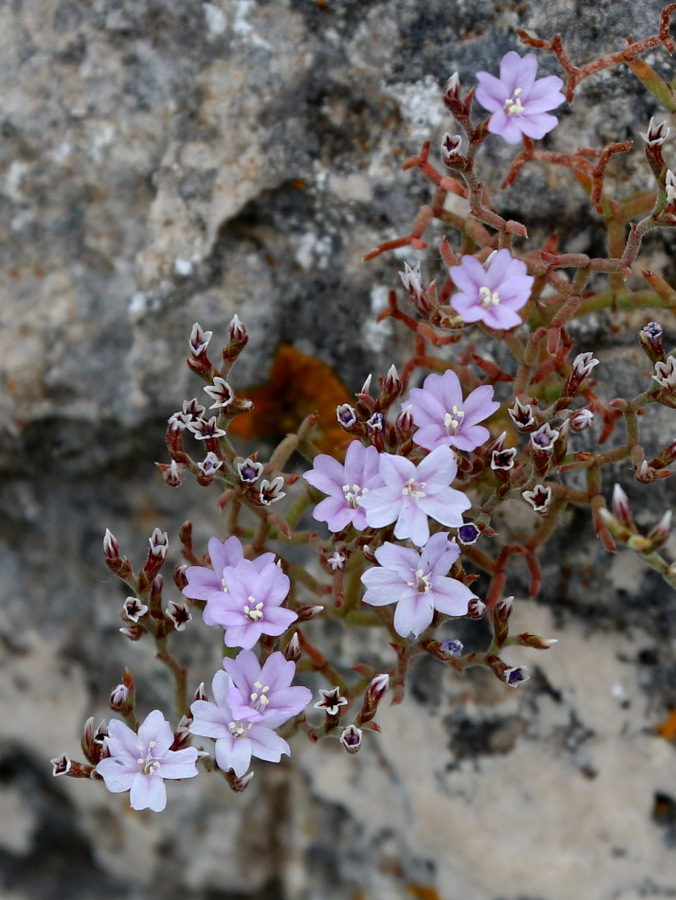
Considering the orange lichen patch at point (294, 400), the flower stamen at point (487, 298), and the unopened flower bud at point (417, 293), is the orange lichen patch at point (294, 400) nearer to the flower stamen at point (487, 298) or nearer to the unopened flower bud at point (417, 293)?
the unopened flower bud at point (417, 293)

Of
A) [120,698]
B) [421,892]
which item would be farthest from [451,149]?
[421,892]

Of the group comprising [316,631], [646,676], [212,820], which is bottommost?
[212,820]

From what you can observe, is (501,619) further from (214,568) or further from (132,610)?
(132,610)

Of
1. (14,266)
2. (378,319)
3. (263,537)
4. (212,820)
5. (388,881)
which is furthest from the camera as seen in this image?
(212,820)

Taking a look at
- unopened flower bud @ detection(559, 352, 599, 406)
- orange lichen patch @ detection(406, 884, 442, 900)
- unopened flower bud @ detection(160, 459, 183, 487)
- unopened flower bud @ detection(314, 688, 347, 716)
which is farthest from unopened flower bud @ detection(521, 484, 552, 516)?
orange lichen patch @ detection(406, 884, 442, 900)

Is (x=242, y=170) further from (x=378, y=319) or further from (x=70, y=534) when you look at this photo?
(x=70, y=534)

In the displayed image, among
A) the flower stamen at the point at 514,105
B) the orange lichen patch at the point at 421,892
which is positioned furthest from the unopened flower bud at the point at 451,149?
the orange lichen patch at the point at 421,892

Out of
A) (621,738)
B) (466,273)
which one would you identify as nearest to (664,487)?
(621,738)

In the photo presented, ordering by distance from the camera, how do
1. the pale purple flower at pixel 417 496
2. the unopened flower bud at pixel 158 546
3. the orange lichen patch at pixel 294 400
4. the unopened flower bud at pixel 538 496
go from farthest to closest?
1. the orange lichen patch at pixel 294 400
2. the unopened flower bud at pixel 158 546
3. the unopened flower bud at pixel 538 496
4. the pale purple flower at pixel 417 496
